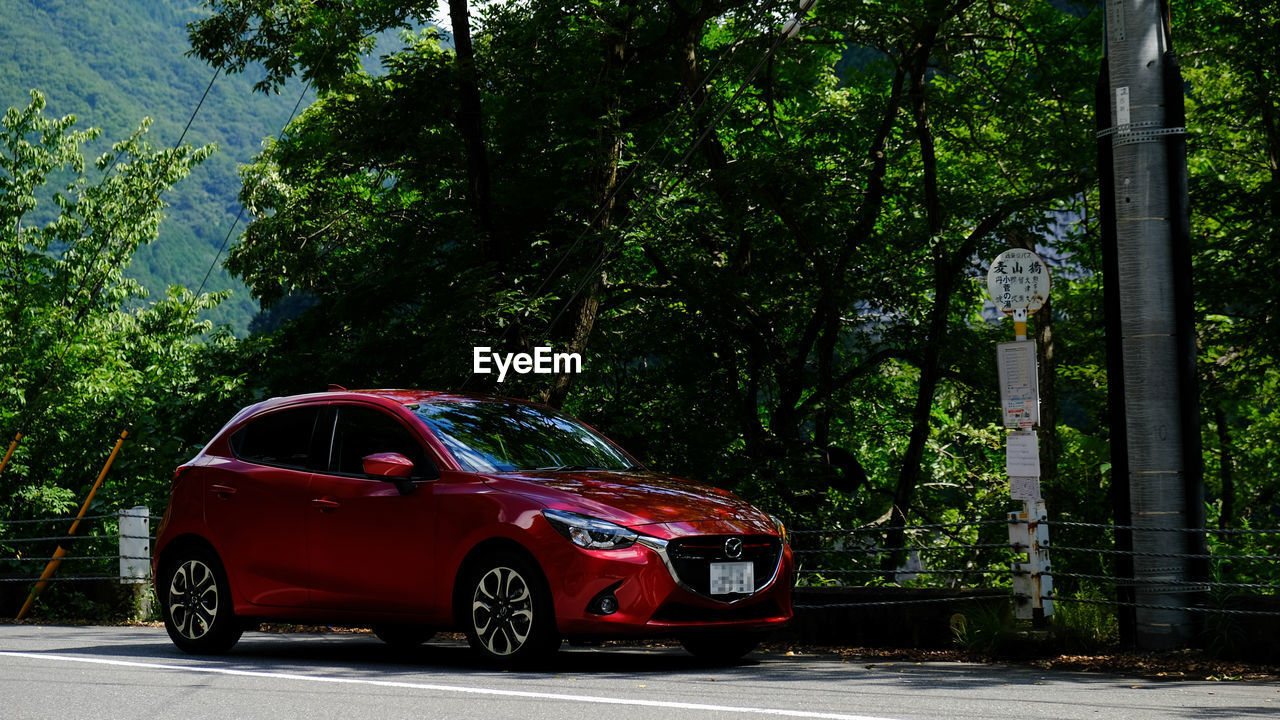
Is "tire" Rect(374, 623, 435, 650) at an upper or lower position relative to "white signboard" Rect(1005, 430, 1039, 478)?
lower

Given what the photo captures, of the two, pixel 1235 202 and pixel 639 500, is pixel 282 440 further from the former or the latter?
pixel 1235 202

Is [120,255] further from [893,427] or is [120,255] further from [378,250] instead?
[893,427]

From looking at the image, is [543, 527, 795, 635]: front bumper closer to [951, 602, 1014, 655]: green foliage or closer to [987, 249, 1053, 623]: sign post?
[951, 602, 1014, 655]: green foliage

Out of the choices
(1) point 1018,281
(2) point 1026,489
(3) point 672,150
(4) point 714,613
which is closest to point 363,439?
(4) point 714,613

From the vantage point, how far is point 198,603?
394 inches

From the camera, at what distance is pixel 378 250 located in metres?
22.7

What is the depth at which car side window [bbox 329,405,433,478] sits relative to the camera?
9.24 metres

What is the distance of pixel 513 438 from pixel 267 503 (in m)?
1.79

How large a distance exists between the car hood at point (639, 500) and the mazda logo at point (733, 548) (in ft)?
0.20

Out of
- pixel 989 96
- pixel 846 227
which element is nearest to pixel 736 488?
pixel 846 227

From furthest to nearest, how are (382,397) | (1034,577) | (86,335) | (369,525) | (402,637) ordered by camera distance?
(86,335) < (402,637) < (382,397) < (1034,577) < (369,525)

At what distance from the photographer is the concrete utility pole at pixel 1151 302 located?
9.36 m

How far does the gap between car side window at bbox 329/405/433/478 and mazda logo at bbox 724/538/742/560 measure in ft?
6.95

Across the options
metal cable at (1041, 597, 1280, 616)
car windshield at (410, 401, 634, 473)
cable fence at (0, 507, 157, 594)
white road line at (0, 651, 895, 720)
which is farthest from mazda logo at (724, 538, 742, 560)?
cable fence at (0, 507, 157, 594)
